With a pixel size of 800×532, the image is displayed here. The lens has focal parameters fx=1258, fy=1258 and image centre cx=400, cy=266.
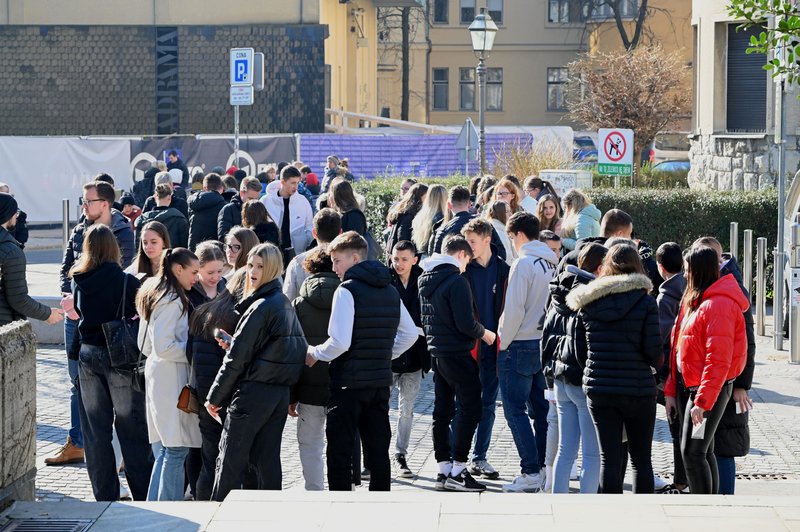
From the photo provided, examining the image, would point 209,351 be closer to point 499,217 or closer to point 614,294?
point 614,294

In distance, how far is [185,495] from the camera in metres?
7.97

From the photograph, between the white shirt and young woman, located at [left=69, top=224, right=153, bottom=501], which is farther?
young woman, located at [left=69, top=224, right=153, bottom=501]

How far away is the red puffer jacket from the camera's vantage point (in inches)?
280

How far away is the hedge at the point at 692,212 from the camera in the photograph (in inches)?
677

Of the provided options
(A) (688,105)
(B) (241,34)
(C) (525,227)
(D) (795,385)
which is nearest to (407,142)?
(B) (241,34)

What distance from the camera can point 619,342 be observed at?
708 centimetres

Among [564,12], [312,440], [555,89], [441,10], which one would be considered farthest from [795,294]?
[441,10]

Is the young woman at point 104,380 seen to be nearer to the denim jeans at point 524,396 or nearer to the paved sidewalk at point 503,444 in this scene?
the paved sidewalk at point 503,444

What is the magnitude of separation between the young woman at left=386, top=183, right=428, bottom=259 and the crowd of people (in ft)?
9.69

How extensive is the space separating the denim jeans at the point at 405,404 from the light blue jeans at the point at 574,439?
162 cm

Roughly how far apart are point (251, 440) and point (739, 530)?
265 cm

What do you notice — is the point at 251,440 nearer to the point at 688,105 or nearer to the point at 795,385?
the point at 795,385

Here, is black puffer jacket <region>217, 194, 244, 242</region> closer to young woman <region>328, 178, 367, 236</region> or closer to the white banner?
young woman <region>328, 178, 367, 236</region>

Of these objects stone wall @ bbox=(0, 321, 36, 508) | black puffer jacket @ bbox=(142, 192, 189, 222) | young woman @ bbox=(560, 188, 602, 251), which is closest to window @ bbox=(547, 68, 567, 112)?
black puffer jacket @ bbox=(142, 192, 189, 222)
